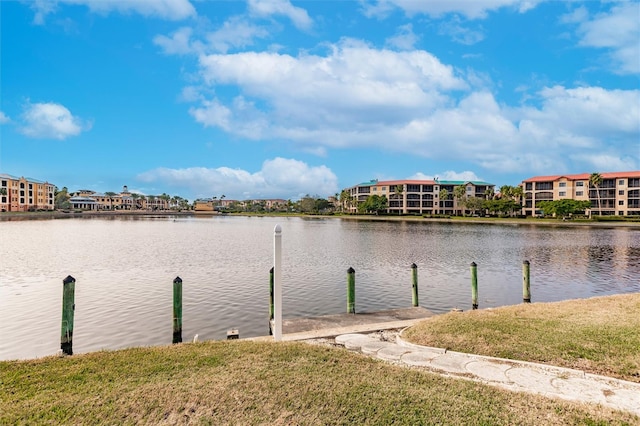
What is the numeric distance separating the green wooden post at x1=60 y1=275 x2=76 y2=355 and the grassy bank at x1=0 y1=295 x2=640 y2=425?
3.28 m

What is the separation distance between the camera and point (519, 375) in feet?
25.5

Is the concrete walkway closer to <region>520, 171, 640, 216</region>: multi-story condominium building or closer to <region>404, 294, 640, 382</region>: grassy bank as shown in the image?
<region>404, 294, 640, 382</region>: grassy bank

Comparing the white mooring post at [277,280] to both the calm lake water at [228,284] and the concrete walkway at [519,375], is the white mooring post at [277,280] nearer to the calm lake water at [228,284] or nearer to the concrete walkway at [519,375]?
the concrete walkway at [519,375]

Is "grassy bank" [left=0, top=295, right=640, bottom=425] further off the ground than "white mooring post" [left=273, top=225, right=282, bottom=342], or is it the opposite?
"white mooring post" [left=273, top=225, right=282, bottom=342]

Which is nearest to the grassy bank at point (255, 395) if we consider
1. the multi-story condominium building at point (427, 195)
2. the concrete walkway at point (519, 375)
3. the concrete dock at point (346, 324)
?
the concrete walkway at point (519, 375)

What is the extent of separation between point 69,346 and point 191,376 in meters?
6.69

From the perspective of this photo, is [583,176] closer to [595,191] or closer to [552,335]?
[595,191]

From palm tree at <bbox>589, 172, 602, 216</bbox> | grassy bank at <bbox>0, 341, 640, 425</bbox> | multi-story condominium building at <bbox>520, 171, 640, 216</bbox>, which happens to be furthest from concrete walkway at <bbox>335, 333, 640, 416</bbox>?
multi-story condominium building at <bbox>520, 171, 640, 216</bbox>

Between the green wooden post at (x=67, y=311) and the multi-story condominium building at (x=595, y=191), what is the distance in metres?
138

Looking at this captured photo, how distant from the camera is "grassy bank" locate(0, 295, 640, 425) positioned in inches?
219

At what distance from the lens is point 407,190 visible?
15075cm

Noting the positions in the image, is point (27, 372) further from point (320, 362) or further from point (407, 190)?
point (407, 190)

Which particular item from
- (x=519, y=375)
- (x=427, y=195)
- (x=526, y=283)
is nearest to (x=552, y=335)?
(x=519, y=375)

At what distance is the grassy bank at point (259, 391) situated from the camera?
5.57 m
